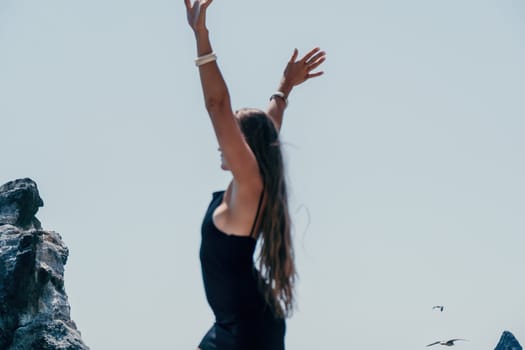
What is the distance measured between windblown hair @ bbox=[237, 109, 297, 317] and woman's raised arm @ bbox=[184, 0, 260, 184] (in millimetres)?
109

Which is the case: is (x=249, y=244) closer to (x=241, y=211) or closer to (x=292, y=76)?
(x=241, y=211)

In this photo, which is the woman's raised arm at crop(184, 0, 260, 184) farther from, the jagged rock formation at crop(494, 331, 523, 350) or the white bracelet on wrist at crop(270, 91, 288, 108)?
the jagged rock formation at crop(494, 331, 523, 350)

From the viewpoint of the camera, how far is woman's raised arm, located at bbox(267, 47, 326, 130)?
6.36m

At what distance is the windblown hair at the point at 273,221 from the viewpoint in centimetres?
513

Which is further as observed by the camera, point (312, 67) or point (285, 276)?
point (312, 67)

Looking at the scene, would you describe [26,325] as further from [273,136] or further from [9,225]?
[273,136]

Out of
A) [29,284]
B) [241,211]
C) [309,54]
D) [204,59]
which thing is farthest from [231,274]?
[29,284]

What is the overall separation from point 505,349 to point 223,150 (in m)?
39.9

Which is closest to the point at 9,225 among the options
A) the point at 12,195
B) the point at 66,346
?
the point at 12,195

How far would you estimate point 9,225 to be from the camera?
2603cm

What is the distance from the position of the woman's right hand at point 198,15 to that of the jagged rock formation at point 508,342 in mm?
38503

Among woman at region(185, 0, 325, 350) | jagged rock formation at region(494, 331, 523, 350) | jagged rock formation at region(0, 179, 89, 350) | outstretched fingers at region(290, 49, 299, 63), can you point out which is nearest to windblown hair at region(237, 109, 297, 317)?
woman at region(185, 0, 325, 350)

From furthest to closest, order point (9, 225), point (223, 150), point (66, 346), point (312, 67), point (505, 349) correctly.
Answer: point (505, 349)
point (9, 225)
point (66, 346)
point (312, 67)
point (223, 150)

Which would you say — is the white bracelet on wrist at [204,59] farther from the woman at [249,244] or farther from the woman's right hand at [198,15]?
the woman's right hand at [198,15]
